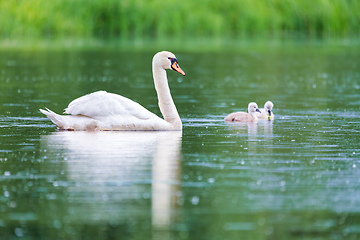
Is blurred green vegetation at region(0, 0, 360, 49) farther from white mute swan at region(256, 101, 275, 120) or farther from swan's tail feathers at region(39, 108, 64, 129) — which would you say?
swan's tail feathers at region(39, 108, 64, 129)

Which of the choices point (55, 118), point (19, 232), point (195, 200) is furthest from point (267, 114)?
point (19, 232)

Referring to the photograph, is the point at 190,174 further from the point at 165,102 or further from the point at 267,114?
the point at 267,114

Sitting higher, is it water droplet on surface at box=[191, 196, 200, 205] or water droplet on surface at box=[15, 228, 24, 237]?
water droplet on surface at box=[191, 196, 200, 205]

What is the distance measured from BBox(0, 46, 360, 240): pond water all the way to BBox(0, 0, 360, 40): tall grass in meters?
26.9

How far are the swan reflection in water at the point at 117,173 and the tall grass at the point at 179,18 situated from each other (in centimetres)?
3356

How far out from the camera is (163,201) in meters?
7.99

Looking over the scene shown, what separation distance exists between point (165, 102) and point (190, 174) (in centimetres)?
443

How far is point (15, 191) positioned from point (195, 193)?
1756 mm

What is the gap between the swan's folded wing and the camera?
518 inches

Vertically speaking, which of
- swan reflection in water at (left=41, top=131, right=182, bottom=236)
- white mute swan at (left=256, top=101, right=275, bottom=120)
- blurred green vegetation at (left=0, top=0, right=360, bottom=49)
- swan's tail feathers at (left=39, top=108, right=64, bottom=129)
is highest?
blurred green vegetation at (left=0, top=0, right=360, bottom=49)

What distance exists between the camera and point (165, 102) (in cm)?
1370

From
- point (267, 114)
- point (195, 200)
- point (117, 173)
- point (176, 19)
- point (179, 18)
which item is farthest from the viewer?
point (179, 18)

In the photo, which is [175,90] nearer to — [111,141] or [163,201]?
[111,141]

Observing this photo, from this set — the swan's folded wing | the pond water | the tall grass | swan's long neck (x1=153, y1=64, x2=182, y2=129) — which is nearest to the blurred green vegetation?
the tall grass
